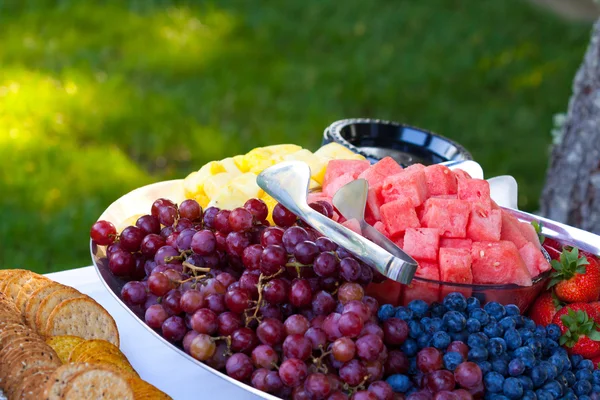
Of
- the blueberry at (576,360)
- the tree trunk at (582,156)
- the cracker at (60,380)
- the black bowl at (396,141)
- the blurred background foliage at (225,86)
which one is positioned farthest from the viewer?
the blurred background foliage at (225,86)

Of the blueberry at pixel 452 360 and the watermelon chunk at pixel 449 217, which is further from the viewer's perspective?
the watermelon chunk at pixel 449 217

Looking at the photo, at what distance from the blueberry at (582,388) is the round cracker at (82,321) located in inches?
29.1

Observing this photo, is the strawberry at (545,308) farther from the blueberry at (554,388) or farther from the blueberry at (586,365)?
the blueberry at (554,388)

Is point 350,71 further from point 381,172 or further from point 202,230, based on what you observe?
point 202,230

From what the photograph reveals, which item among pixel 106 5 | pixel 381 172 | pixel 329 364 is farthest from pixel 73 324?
pixel 106 5

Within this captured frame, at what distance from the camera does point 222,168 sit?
60.2 inches

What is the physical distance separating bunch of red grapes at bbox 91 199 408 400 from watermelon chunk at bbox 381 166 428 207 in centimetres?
14

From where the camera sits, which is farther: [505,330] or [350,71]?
A: [350,71]

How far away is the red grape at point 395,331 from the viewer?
41.0 inches

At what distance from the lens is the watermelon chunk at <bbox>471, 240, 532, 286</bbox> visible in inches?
46.6

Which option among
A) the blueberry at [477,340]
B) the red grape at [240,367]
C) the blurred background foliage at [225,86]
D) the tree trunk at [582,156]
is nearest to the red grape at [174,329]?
the red grape at [240,367]

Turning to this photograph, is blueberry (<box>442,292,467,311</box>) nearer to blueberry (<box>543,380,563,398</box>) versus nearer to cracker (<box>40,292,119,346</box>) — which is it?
blueberry (<box>543,380,563,398</box>)

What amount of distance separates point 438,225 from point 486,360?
28cm

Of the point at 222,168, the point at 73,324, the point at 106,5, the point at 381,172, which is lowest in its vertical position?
the point at 106,5
